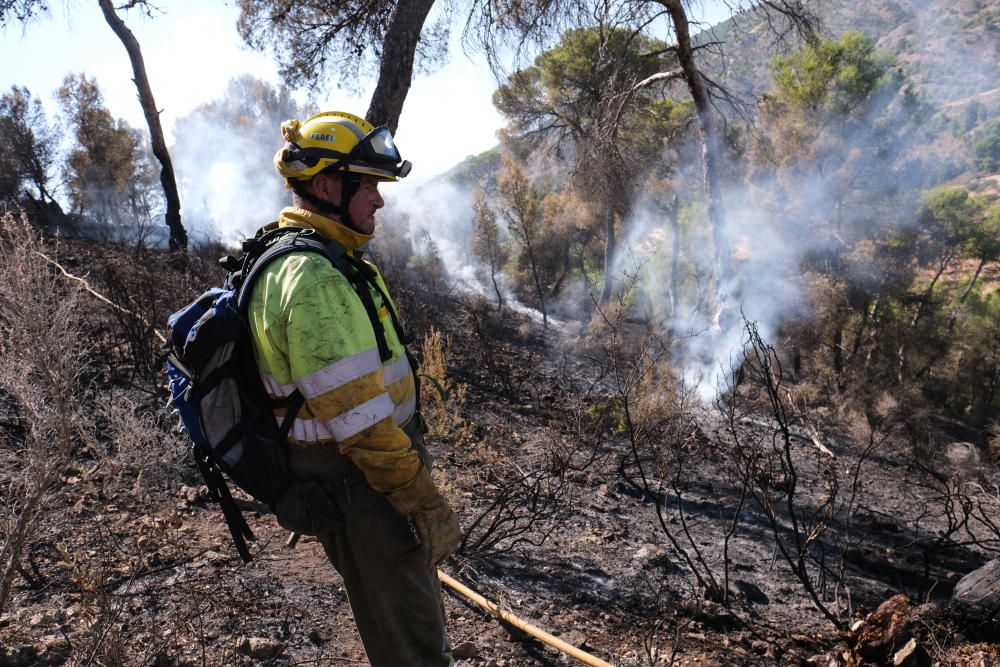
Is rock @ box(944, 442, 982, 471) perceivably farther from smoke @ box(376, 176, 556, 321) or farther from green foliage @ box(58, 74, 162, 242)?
green foliage @ box(58, 74, 162, 242)

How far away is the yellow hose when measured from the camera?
2594mm

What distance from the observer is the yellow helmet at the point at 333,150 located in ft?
6.30

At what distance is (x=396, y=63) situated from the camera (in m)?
5.60

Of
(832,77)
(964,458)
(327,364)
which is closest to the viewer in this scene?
(327,364)

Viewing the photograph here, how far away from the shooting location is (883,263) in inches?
794

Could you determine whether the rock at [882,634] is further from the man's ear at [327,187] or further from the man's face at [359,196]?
the man's ear at [327,187]

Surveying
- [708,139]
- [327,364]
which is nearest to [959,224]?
[708,139]

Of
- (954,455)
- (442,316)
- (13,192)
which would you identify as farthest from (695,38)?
(13,192)

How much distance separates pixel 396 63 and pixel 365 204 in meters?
4.16

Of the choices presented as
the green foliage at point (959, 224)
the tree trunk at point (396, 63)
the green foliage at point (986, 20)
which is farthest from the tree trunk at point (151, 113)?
the green foliage at point (986, 20)

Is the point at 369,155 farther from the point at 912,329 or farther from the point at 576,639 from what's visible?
the point at 912,329

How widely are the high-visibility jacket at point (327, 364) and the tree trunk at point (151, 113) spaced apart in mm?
9635

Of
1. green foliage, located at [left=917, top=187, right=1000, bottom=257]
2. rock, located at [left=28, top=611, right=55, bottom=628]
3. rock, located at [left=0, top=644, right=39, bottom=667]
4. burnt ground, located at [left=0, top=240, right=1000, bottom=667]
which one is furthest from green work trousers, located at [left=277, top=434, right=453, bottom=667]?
green foliage, located at [left=917, top=187, right=1000, bottom=257]

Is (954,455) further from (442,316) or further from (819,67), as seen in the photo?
(819,67)
